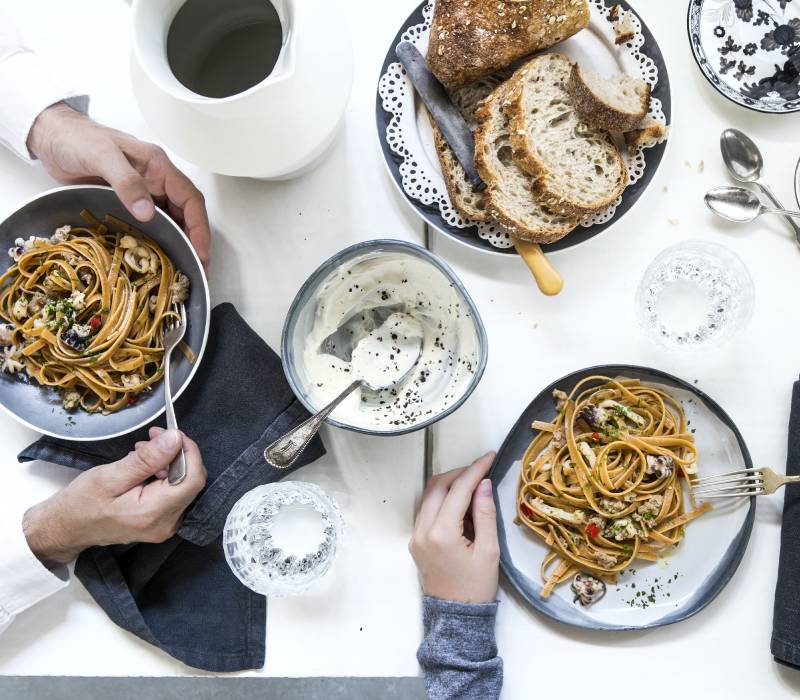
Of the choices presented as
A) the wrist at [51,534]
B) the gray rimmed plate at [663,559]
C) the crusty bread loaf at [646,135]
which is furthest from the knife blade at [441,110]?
the wrist at [51,534]

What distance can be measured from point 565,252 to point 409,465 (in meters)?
0.42

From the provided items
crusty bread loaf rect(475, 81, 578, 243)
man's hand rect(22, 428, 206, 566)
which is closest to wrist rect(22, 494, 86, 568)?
man's hand rect(22, 428, 206, 566)

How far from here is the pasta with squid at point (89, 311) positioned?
1063mm

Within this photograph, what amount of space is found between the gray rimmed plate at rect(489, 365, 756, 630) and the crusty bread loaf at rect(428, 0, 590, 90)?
49 cm

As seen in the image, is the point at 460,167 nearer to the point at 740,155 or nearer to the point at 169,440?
the point at 740,155

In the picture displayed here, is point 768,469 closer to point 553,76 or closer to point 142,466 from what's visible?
point 553,76

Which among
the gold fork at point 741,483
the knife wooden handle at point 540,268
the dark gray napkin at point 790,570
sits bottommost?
the dark gray napkin at point 790,570

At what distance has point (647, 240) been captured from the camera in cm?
116

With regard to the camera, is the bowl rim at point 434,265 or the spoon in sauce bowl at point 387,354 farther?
the spoon in sauce bowl at point 387,354

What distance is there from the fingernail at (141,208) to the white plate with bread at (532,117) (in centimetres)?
36

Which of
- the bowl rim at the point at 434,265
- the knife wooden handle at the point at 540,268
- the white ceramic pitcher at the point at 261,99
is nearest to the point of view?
the white ceramic pitcher at the point at 261,99

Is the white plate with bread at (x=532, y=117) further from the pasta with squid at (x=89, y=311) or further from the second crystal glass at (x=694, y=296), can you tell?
the pasta with squid at (x=89, y=311)

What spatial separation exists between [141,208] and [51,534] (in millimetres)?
528

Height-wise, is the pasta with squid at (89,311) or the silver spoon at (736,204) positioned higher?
the pasta with squid at (89,311)
